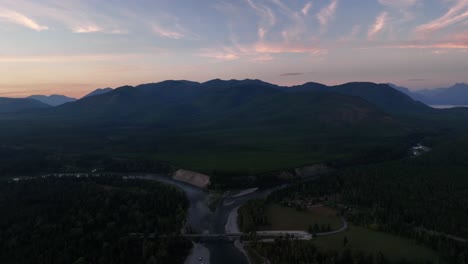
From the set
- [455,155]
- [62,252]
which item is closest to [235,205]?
[62,252]

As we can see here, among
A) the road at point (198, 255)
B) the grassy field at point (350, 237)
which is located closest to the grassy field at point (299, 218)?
the grassy field at point (350, 237)

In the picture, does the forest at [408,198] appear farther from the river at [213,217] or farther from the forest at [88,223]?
the forest at [88,223]

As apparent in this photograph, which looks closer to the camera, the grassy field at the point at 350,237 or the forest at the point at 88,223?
the grassy field at the point at 350,237

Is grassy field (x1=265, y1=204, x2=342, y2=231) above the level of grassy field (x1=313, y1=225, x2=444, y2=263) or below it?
below

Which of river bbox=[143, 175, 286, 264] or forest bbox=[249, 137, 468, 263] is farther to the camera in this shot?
forest bbox=[249, 137, 468, 263]

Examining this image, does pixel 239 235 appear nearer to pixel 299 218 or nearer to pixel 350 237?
pixel 299 218

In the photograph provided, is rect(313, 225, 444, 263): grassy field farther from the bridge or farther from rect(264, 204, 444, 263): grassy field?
the bridge

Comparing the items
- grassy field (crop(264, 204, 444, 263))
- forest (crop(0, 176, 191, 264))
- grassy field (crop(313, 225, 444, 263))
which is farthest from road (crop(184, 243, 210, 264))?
grassy field (crop(313, 225, 444, 263))
